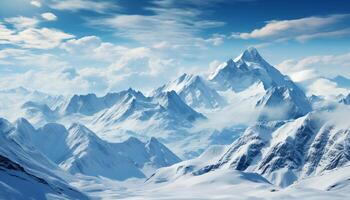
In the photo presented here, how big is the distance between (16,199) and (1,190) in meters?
6.33

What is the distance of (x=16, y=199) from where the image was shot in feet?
645

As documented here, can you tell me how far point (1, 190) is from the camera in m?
196
